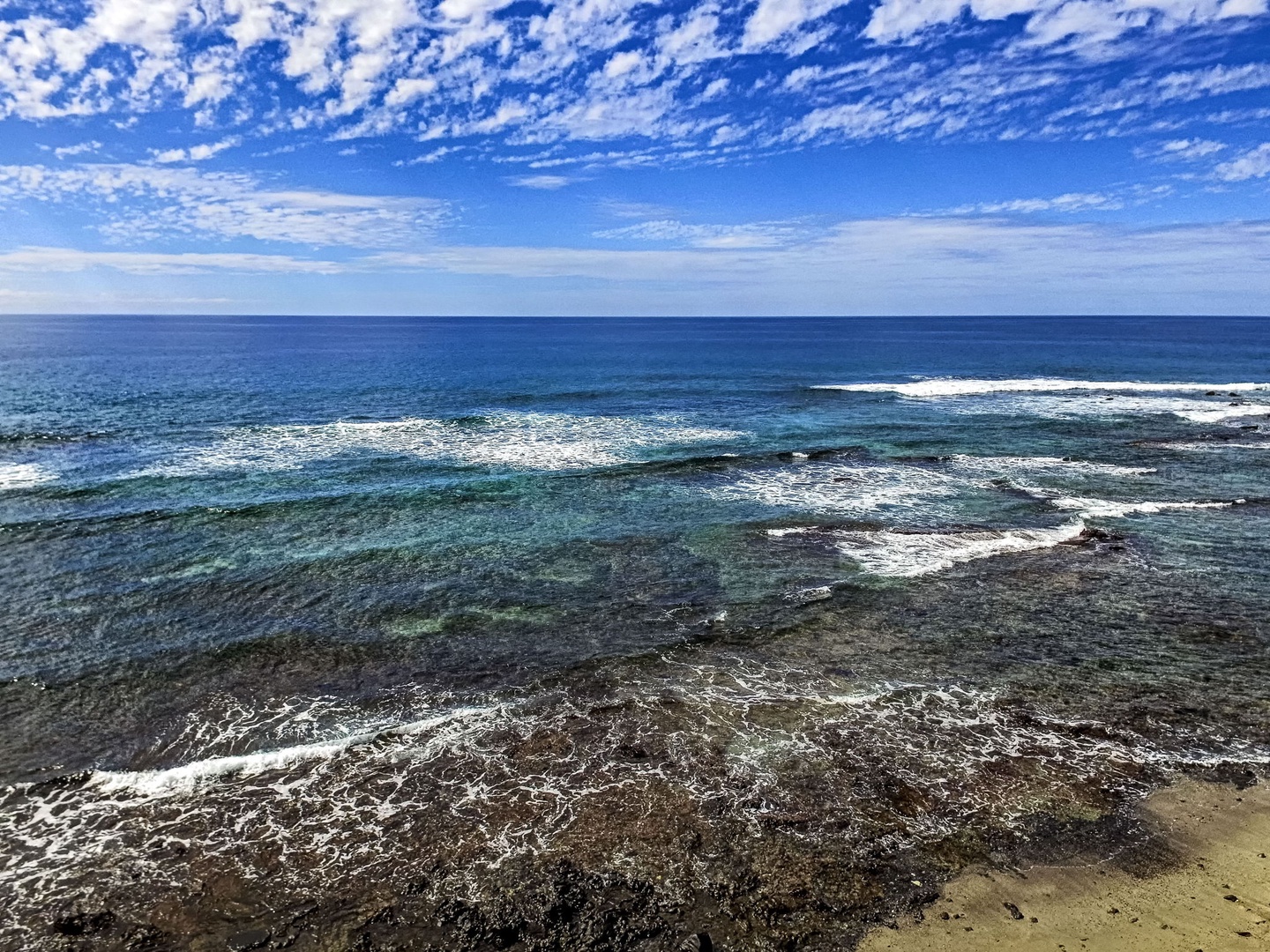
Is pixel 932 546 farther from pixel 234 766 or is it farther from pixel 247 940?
pixel 247 940

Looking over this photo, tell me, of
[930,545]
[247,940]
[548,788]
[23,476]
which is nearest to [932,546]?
[930,545]

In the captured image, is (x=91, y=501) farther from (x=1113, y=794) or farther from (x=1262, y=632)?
(x=1262, y=632)

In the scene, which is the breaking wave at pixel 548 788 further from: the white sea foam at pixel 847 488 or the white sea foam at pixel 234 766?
the white sea foam at pixel 847 488

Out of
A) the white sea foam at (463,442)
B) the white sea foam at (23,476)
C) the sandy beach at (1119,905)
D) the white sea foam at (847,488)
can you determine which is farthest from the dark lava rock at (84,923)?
the white sea foam at (23,476)

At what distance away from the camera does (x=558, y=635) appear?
18844 millimetres

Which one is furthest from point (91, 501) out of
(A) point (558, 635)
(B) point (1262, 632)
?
(B) point (1262, 632)

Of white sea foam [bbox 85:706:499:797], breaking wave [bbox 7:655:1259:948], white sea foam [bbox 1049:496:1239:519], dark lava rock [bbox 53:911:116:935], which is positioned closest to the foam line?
white sea foam [bbox 1049:496:1239:519]

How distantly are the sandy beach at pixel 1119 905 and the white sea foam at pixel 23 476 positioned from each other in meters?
35.8

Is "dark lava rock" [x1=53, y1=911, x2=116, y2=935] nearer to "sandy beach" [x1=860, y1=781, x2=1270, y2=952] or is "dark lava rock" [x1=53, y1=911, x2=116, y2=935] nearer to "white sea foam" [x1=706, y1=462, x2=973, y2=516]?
"sandy beach" [x1=860, y1=781, x2=1270, y2=952]

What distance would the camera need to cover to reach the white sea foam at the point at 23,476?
31.0 metres

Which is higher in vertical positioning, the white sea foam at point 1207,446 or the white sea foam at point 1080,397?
the white sea foam at point 1080,397

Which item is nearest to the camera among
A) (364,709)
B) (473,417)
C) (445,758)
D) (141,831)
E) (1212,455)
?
(141,831)

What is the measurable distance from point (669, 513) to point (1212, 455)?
1146 inches

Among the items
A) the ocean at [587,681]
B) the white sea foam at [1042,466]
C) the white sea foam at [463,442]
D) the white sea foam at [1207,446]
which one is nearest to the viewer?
the ocean at [587,681]
